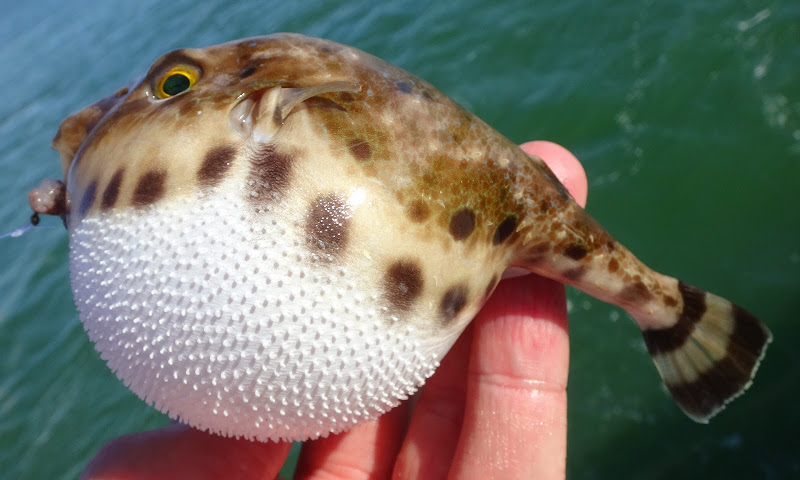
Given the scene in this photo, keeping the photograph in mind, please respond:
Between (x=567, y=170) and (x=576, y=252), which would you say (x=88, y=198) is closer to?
(x=576, y=252)

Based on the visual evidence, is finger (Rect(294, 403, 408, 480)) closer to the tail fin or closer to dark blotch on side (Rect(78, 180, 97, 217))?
the tail fin

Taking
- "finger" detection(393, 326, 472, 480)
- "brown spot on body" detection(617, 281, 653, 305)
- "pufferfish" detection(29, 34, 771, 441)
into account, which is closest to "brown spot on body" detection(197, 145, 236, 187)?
"pufferfish" detection(29, 34, 771, 441)

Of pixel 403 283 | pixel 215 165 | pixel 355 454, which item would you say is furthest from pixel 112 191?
pixel 355 454

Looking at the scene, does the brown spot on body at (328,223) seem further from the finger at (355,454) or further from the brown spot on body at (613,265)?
the finger at (355,454)

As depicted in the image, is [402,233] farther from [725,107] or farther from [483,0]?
[483,0]

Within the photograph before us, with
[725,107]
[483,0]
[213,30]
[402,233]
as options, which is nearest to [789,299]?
[725,107]

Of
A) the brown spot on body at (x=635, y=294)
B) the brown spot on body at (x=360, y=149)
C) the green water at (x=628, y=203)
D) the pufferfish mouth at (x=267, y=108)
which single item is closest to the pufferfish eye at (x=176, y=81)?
the pufferfish mouth at (x=267, y=108)
